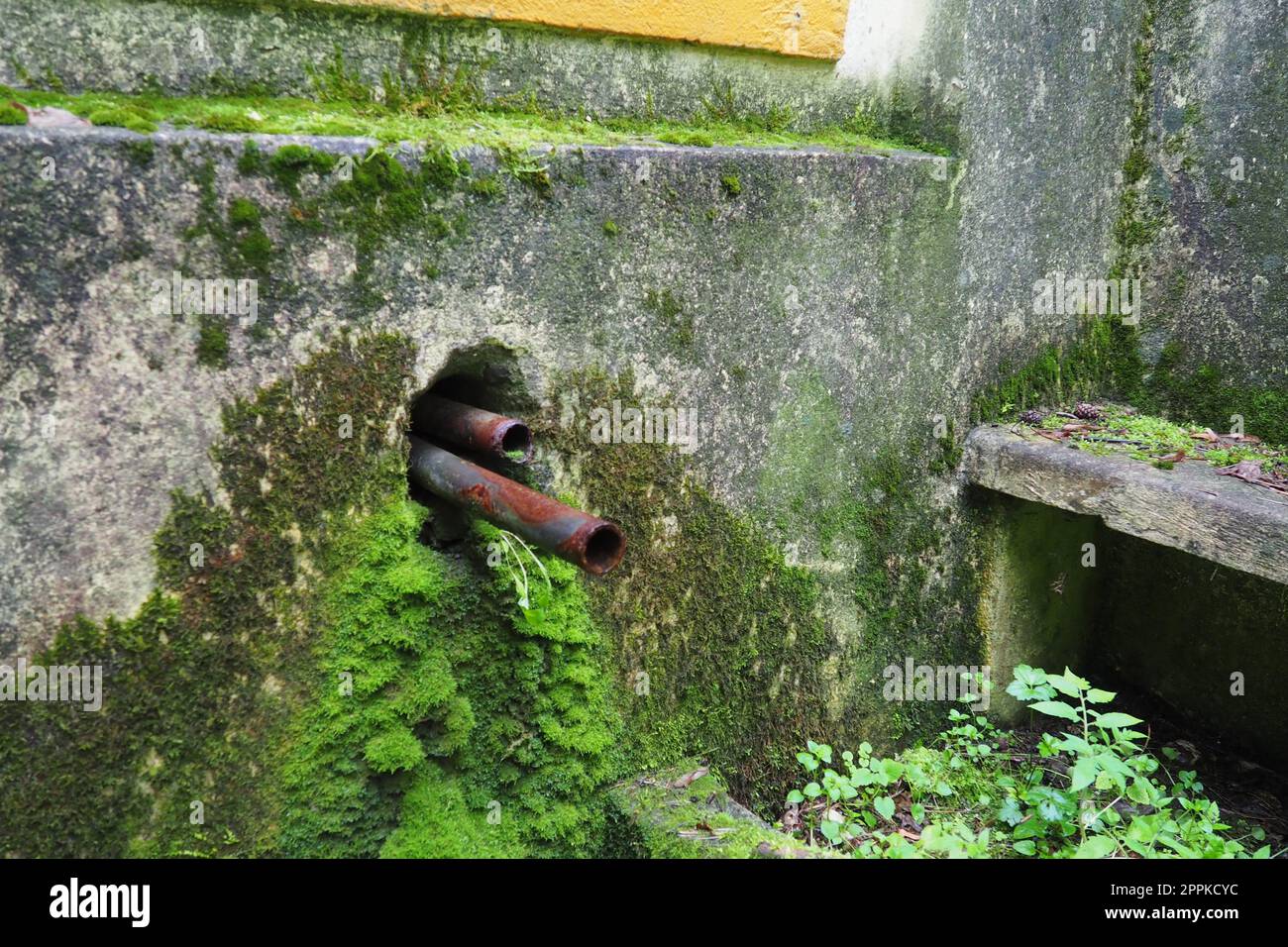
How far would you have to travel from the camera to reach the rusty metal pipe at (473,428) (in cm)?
238

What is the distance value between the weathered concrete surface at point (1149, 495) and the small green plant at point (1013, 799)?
2.06ft

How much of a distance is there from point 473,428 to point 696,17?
1621mm

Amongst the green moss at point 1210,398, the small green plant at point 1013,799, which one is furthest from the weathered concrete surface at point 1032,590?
the green moss at point 1210,398

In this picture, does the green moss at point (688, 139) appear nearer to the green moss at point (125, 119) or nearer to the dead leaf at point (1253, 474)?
the green moss at point (125, 119)

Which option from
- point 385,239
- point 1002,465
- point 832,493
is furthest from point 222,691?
point 1002,465

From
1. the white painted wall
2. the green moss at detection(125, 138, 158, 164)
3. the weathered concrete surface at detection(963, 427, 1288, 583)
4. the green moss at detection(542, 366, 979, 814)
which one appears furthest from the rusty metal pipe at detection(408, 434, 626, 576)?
the white painted wall

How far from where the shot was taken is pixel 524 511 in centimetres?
215

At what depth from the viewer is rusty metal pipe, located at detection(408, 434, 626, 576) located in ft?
6.66

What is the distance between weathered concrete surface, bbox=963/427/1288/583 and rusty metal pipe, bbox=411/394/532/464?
2095 mm

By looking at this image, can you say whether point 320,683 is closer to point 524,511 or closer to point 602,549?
point 524,511

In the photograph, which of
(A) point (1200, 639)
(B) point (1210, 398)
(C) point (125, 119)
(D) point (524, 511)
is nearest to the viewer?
(C) point (125, 119)

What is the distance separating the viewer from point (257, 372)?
2240mm

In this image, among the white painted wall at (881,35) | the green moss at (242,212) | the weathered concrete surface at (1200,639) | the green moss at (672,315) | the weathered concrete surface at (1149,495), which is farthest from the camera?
the weathered concrete surface at (1200,639)

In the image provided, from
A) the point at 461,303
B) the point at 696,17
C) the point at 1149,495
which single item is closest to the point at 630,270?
the point at 461,303
